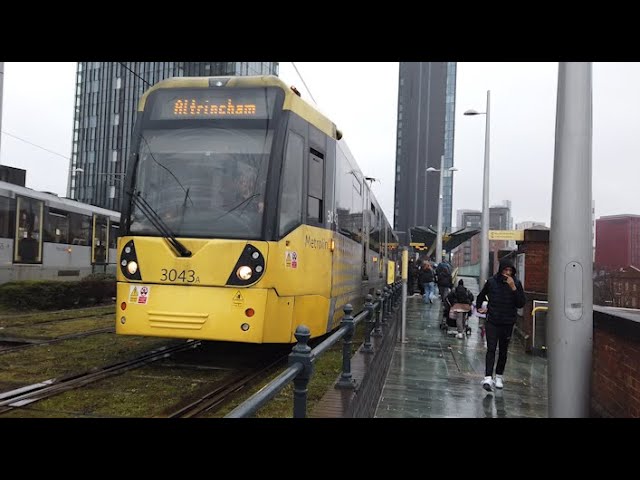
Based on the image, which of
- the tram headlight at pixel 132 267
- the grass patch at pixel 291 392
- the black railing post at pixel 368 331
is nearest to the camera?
the grass patch at pixel 291 392

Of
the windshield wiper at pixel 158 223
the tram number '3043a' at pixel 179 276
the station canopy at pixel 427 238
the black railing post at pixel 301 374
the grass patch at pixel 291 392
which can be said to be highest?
the station canopy at pixel 427 238

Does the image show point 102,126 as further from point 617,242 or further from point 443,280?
point 617,242

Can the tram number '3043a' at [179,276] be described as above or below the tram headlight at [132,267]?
below

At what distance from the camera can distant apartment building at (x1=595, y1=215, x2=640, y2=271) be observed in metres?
19.9

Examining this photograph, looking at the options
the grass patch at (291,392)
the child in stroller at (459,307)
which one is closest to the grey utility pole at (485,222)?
→ the child in stroller at (459,307)

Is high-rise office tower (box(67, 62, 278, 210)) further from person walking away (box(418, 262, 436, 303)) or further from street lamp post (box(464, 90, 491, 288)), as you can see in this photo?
street lamp post (box(464, 90, 491, 288))

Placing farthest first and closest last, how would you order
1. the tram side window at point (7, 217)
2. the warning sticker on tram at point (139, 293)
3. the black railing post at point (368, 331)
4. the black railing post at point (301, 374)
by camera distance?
the tram side window at point (7, 217) < the black railing post at point (368, 331) < the warning sticker on tram at point (139, 293) < the black railing post at point (301, 374)

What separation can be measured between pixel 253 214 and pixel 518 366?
520cm

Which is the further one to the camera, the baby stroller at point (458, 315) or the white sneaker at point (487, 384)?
the baby stroller at point (458, 315)

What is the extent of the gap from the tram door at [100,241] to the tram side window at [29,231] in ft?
11.1

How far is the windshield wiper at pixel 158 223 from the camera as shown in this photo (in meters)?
6.60

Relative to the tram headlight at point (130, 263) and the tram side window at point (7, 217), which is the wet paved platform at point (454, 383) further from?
the tram side window at point (7, 217)
